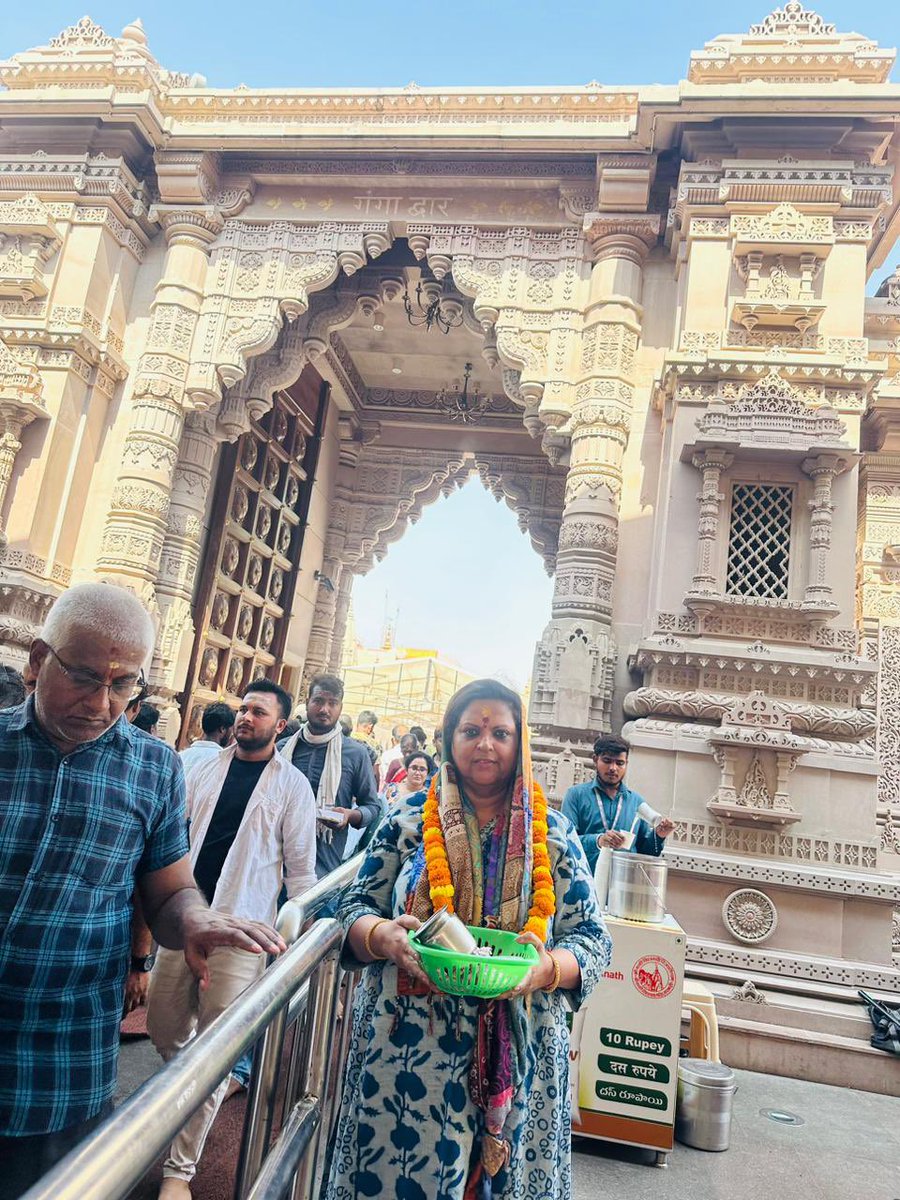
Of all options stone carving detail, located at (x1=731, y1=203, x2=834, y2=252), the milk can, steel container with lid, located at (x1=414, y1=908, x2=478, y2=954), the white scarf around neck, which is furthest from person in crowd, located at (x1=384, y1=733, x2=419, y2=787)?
steel container with lid, located at (x1=414, y1=908, x2=478, y2=954)

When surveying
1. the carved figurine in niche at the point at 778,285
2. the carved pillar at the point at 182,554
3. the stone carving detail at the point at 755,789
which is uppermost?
the carved figurine in niche at the point at 778,285

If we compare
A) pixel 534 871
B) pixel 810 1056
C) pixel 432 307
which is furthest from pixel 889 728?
pixel 534 871

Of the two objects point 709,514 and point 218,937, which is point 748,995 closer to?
point 709,514

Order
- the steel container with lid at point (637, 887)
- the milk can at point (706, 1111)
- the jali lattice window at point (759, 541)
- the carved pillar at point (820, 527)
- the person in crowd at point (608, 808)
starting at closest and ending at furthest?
1. the milk can at point (706, 1111)
2. the steel container with lid at point (637, 887)
3. the person in crowd at point (608, 808)
4. the carved pillar at point (820, 527)
5. the jali lattice window at point (759, 541)

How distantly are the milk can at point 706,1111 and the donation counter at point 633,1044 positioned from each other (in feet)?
0.56

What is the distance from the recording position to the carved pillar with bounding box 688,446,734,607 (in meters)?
5.96

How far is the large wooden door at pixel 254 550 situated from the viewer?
8.55 m

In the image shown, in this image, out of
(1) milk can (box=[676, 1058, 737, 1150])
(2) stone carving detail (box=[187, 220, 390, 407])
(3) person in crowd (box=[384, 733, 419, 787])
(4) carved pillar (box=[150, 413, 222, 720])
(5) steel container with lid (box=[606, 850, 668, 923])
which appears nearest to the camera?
(1) milk can (box=[676, 1058, 737, 1150])

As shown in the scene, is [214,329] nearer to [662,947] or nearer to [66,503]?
[66,503]

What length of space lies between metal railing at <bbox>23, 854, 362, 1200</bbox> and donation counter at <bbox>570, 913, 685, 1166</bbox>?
43.4 inches

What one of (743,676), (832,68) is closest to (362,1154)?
(743,676)

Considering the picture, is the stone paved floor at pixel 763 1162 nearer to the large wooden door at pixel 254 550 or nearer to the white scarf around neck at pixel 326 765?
the white scarf around neck at pixel 326 765

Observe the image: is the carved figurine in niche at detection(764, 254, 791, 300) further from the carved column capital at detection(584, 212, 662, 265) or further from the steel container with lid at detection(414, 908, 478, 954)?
the steel container with lid at detection(414, 908, 478, 954)

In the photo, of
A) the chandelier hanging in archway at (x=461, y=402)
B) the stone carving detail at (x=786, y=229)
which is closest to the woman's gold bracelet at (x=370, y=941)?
the stone carving detail at (x=786, y=229)
